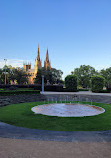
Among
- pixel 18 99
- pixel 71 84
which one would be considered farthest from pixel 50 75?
pixel 18 99

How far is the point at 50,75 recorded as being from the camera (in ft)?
199

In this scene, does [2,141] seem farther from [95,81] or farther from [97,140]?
[95,81]

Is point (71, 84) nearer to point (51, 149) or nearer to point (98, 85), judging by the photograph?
point (98, 85)

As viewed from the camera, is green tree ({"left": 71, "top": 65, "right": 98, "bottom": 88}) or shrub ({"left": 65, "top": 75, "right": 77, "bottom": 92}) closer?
shrub ({"left": 65, "top": 75, "right": 77, "bottom": 92})

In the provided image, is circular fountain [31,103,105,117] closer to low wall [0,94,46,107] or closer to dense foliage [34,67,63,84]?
low wall [0,94,46,107]

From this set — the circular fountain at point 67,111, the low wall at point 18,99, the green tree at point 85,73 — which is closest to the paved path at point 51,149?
the circular fountain at point 67,111

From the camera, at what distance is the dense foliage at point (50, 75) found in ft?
195

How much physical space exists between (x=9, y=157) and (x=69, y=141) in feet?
8.36

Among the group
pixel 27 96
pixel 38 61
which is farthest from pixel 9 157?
pixel 38 61

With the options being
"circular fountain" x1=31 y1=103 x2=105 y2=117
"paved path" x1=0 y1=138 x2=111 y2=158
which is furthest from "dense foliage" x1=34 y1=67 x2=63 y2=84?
"paved path" x1=0 y1=138 x2=111 y2=158

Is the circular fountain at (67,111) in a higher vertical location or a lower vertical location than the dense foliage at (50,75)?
lower

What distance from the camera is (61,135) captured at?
679cm

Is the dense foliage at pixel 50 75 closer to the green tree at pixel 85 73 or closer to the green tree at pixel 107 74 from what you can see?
the green tree at pixel 85 73

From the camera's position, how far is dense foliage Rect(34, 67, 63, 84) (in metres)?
59.4
